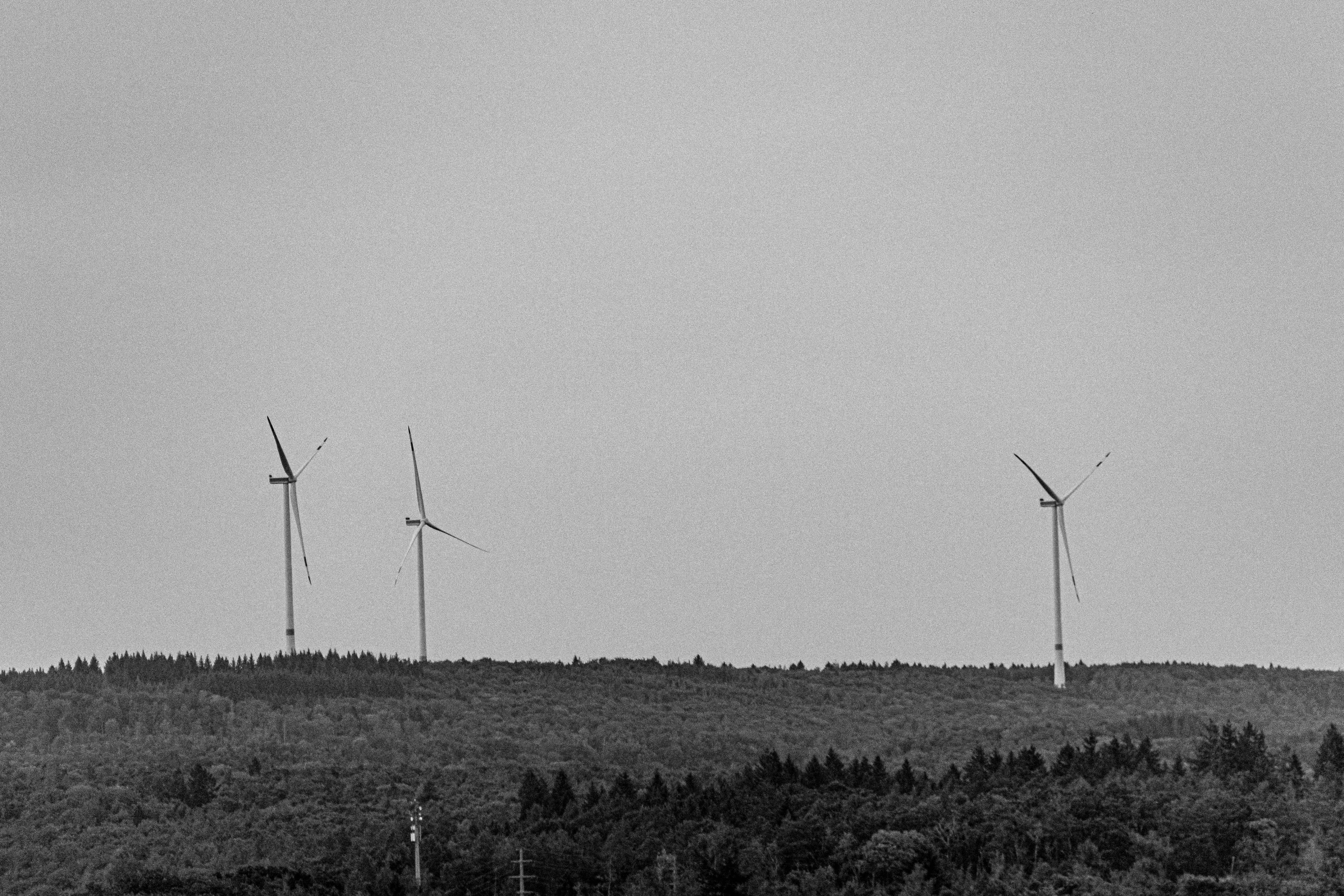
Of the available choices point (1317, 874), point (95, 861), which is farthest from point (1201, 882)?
point (95, 861)

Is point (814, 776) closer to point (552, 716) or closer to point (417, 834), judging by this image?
point (417, 834)

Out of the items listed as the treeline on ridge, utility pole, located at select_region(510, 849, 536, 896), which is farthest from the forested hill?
utility pole, located at select_region(510, 849, 536, 896)

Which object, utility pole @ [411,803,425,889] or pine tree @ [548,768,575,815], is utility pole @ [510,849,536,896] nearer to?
utility pole @ [411,803,425,889]

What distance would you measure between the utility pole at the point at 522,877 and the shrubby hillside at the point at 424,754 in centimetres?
99

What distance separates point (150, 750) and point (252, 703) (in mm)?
22018

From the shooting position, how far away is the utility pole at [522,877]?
107 metres

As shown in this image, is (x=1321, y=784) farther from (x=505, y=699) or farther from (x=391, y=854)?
(x=505, y=699)

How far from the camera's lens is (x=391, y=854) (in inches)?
4941

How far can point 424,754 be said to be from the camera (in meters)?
158

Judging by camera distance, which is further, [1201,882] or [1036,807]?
[1036,807]

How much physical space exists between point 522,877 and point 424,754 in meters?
53.0

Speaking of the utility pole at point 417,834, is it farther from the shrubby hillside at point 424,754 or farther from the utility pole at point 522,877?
the utility pole at point 522,877

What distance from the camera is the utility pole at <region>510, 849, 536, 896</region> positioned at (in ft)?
352

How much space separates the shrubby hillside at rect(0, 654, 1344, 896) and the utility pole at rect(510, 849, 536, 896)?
3.25 feet
